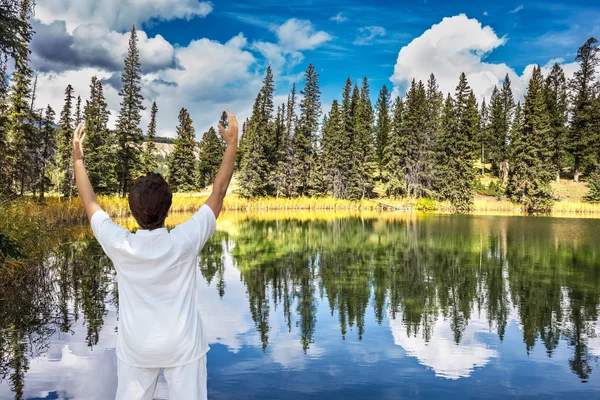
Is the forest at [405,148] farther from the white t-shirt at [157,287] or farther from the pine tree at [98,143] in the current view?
the white t-shirt at [157,287]

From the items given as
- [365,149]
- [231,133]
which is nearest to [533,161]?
[365,149]

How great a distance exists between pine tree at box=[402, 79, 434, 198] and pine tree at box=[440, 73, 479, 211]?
3.11 m

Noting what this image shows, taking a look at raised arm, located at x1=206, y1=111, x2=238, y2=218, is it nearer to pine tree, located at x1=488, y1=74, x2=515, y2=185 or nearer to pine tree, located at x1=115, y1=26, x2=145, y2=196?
pine tree, located at x1=115, y1=26, x2=145, y2=196

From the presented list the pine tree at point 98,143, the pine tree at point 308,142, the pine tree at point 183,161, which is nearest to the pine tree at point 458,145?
the pine tree at point 308,142

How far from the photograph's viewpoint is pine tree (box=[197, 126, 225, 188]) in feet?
251

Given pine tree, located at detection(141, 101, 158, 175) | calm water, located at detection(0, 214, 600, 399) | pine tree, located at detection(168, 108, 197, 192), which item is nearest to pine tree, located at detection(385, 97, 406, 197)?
pine tree, located at detection(168, 108, 197, 192)

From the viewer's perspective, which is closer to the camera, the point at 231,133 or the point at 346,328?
the point at 231,133

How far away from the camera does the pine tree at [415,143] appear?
63094 millimetres

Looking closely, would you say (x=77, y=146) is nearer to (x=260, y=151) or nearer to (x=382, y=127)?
(x=260, y=151)

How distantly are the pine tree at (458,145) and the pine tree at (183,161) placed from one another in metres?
34.0

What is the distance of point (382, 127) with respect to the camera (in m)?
76.9

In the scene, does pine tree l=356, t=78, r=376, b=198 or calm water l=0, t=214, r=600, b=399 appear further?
pine tree l=356, t=78, r=376, b=198

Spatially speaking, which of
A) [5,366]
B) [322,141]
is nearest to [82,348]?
[5,366]

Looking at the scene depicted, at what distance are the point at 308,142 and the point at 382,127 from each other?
664 inches
